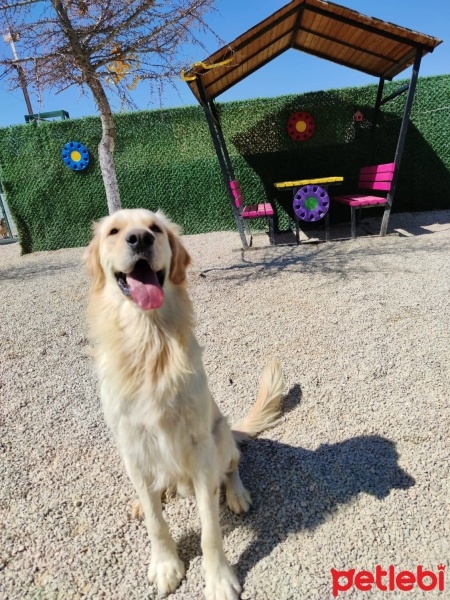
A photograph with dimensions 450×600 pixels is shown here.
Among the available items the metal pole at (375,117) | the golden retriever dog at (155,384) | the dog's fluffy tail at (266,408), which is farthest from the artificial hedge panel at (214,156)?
the golden retriever dog at (155,384)

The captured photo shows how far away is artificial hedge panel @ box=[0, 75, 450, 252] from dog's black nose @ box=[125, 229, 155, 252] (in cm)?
761

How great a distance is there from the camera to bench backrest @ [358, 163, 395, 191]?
275 inches

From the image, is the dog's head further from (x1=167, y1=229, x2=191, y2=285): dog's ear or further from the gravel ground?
the gravel ground

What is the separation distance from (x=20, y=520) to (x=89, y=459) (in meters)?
0.49

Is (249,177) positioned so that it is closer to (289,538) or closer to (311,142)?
(311,142)

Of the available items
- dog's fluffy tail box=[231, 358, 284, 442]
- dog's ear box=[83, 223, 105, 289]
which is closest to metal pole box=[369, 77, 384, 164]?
dog's fluffy tail box=[231, 358, 284, 442]

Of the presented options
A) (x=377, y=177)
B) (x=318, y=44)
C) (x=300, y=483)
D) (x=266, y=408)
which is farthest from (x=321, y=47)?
(x=300, y=483)

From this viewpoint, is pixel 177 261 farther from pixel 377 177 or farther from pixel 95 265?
pixel 377 177

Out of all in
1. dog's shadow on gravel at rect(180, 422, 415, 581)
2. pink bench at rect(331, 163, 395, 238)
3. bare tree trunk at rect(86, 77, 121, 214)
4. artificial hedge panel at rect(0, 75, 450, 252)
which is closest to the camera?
dog's shadow on gravel at rect(180, 422, 415, 581)

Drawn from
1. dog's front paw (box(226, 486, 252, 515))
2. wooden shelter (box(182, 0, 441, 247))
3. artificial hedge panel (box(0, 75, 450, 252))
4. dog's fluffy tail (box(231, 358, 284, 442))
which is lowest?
dog's front paw (box(226, 486, 252, 515))

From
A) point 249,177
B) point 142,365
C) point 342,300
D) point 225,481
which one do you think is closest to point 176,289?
point 142,365

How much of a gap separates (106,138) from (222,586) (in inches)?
201

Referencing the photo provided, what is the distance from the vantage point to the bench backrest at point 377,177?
23.0 feet

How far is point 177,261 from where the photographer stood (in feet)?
5.95
